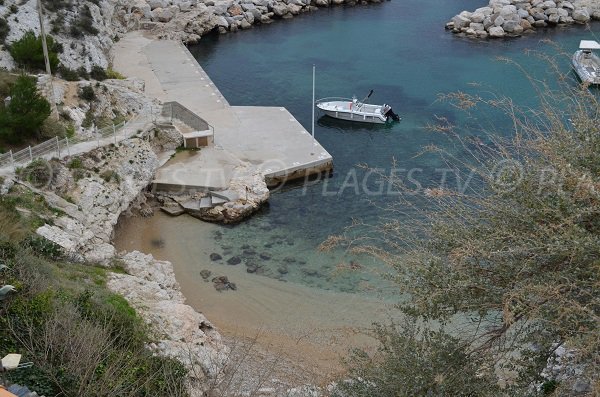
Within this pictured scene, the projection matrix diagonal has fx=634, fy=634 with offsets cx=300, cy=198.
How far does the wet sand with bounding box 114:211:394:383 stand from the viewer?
55.8ft

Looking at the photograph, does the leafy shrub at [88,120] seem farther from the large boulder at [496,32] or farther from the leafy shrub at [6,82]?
the large boulder at [496,32]

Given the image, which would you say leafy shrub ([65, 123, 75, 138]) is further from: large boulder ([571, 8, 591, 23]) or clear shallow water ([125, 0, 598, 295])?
large boulder ([571, 8, 591, 23])

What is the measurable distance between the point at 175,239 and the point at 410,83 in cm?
1981

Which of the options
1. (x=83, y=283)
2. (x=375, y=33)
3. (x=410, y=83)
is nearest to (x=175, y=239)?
(x=83, y=283)

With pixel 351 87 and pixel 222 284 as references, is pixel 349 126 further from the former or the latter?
pixel 222 284

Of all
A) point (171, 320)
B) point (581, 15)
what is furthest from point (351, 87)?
point (171, 320)

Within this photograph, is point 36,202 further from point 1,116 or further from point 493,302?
point 493,302

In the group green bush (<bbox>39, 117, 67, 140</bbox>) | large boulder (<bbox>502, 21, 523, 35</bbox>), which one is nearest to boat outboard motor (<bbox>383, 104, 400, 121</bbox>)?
green bush (<bbox>39, 117, 67, 140</bbox>)

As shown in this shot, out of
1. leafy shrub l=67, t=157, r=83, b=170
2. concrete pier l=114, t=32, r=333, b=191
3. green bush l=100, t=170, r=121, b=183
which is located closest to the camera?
leafy shrub l=67, t=157, r=83, b=170

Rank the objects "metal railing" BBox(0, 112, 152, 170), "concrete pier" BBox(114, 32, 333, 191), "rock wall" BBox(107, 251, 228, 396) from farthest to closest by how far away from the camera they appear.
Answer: "concrete pier" BBox(114, 32, 333, 191)
"metal railing" BBox(0, 112, 152, 170)
"rock wall" BBox(107, 251, 228, 396)

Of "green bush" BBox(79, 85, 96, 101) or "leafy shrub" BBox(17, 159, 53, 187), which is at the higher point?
"green bush" BBox(79, 85, 96, 101)

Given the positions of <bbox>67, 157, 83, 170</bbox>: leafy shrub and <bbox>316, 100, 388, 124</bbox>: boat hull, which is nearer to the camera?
<bbox>67, 157, 83, 170</bbox>: leafy shrub

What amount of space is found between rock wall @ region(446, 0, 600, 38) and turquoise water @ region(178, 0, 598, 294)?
3.56ft

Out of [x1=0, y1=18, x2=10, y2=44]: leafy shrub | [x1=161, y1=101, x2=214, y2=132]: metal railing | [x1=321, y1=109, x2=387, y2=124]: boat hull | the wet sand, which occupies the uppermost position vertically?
[x1=0, y1=18, x2=10, y2=44]: leafy shrub
